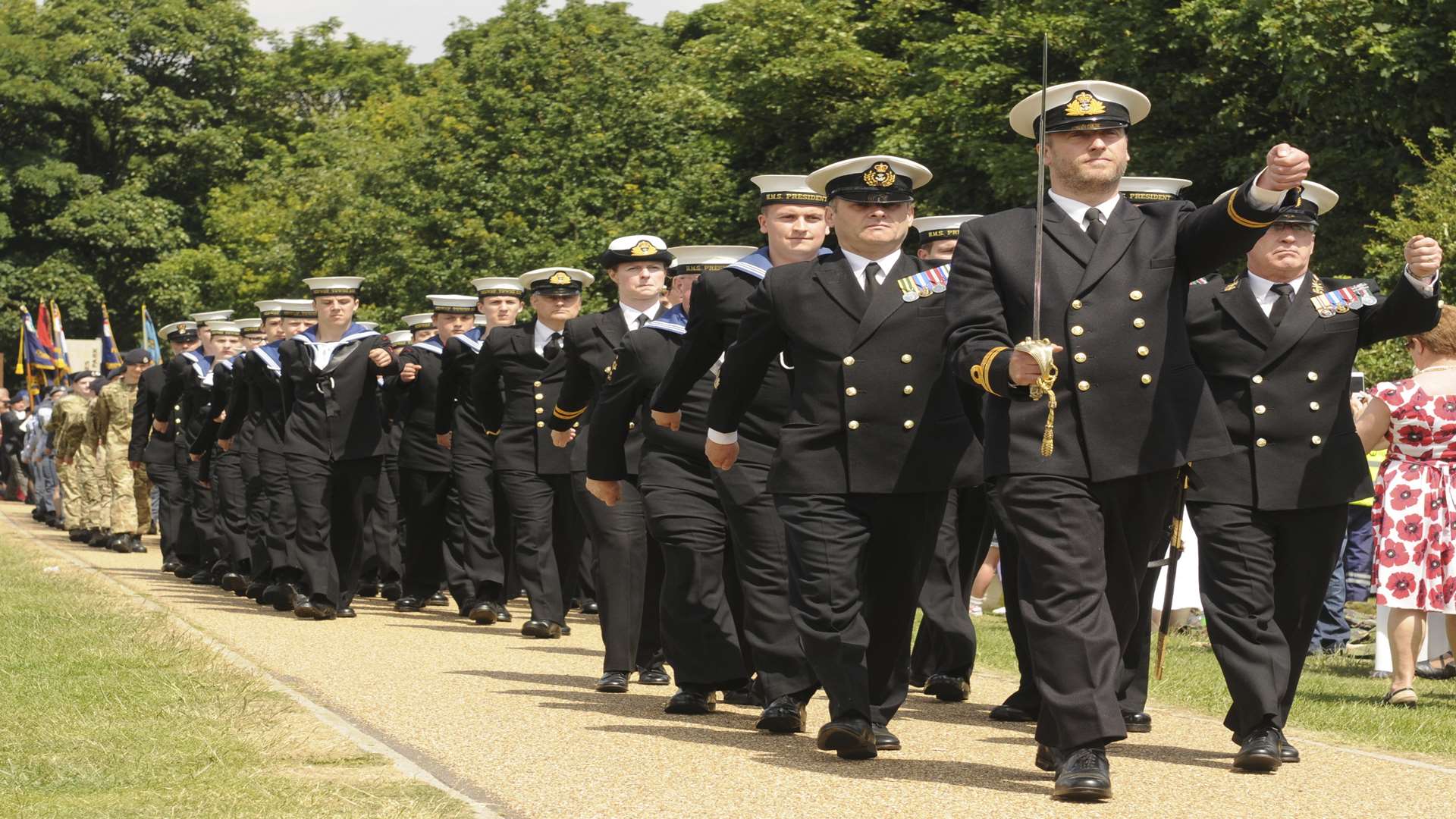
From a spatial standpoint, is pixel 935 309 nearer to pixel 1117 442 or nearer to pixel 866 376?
pixel 866 376

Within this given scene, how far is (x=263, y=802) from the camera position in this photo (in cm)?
670

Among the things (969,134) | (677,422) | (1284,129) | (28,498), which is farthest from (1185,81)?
(28,498)

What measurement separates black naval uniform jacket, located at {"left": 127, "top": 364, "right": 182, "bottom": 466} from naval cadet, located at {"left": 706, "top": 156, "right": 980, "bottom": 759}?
14.6 m

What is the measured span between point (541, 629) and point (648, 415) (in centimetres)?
387

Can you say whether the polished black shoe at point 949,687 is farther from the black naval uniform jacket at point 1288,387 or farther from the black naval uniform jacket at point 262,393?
the black naval uniform jacket at point 262,393

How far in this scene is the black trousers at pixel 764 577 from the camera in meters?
8.52

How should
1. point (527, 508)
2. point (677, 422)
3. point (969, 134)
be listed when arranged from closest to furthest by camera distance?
point (677, 422) < point (527, 508) < point (969, 134)

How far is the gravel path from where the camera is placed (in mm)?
6754

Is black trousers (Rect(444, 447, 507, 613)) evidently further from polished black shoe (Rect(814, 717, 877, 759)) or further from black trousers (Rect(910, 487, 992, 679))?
polished black shoe (Rect(814, 717, 877, 759))

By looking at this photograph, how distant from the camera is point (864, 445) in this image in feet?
25.6

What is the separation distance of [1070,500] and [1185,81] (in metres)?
22.6

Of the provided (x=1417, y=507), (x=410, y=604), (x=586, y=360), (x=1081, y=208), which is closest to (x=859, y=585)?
(x=1081, y=208)

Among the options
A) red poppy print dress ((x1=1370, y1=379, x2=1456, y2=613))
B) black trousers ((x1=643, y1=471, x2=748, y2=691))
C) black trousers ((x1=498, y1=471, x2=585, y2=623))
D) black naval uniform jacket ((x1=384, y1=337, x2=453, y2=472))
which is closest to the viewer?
black trousers ((x1=643, y1=471, x2=748, y2=691))

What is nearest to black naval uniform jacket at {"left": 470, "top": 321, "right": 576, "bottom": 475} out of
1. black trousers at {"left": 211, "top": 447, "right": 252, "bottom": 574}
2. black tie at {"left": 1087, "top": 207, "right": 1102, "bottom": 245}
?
black trousers at {"left": 211, "top": 447, "right": 252, "bottom": 574}
